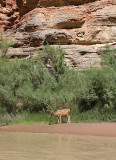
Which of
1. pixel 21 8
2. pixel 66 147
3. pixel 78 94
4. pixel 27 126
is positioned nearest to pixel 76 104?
pixel 78 94

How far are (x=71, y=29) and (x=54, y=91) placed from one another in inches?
411

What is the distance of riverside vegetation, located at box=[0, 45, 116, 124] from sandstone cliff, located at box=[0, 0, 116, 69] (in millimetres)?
5089

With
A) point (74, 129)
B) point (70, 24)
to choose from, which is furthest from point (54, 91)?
point (70, 24)

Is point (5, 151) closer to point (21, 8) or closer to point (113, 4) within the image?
point (113, 4)

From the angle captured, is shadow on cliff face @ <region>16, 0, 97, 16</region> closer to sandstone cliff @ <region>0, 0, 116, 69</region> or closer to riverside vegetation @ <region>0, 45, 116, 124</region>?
sandstone cliff @ <region>0, 0, 116, 69</region>

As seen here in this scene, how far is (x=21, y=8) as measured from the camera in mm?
30906

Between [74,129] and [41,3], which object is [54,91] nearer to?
[74,129]

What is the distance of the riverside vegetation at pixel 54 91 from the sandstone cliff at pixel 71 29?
5089mm

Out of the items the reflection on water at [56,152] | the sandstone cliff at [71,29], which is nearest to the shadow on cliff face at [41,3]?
the sandstone cliff at [71,29]

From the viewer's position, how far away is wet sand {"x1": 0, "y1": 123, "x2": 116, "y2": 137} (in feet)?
39.7

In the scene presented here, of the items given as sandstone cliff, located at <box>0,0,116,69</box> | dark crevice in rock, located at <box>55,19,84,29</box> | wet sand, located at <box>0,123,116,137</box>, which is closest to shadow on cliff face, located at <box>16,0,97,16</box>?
sandstone cliff, located at <box>0,0,116,69</box>

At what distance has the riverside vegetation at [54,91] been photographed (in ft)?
50.8

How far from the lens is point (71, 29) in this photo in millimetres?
26672

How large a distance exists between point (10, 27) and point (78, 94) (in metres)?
17.5
